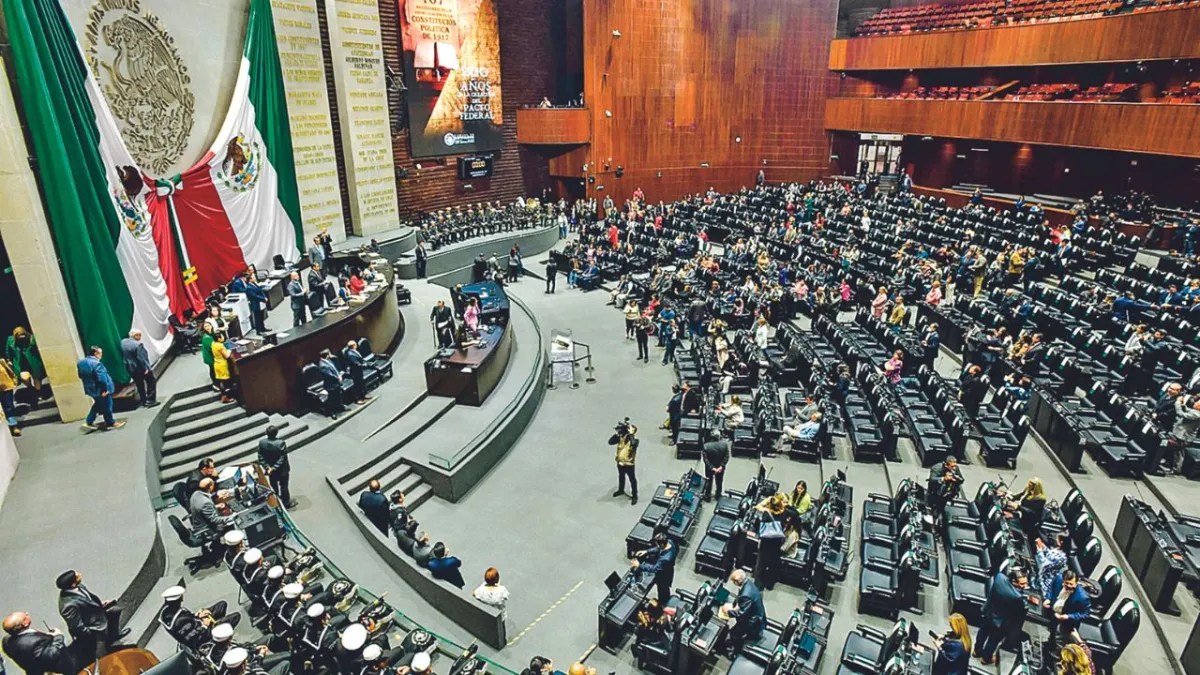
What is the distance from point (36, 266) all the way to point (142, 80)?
565cm

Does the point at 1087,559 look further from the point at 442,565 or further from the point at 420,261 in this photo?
the point at 420,261

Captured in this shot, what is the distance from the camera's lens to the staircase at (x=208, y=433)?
10.4 meters

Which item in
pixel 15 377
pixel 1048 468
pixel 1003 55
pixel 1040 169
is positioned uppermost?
pixel 1003 55

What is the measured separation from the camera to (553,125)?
97.0ft

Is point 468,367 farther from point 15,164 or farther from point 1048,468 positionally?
point 1048,468

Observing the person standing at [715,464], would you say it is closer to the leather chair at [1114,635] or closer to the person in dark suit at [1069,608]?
the person in dark suit at [1069,608]

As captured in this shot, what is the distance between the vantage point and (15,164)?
9492 millimetres

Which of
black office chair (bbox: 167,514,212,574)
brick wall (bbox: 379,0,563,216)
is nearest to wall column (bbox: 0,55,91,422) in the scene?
black office chair (bbox: 167,514,212,574)

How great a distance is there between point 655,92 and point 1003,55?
549 inches

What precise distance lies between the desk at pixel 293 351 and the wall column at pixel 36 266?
2.36 m

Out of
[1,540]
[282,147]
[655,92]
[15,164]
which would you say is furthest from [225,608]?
[655,92]

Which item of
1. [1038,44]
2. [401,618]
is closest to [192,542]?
[401,618]

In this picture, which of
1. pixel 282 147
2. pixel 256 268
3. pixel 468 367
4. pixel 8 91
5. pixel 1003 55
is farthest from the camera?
pixel 1003 55

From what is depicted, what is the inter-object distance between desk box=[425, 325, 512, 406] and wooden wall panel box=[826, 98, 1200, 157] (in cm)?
2019
